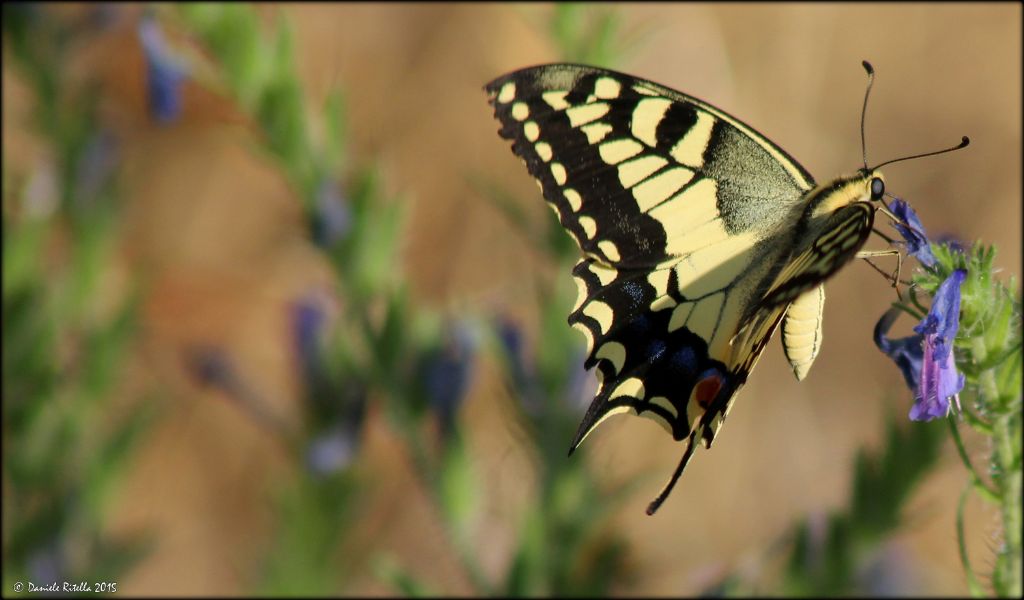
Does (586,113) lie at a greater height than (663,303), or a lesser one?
greater

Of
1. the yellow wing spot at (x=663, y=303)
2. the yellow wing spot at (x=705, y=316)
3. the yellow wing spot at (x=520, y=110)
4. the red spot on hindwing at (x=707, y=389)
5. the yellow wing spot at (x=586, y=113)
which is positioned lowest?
the red spot on hindwing at (x=707, y=389)

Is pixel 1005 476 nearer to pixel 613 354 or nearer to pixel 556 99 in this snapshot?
pixel 613 354

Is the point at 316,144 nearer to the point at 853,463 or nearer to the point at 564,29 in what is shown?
the point at 564,29

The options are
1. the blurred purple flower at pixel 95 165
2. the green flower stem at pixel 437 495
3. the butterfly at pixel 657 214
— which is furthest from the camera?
the blurred purple flower at pixel 95 165

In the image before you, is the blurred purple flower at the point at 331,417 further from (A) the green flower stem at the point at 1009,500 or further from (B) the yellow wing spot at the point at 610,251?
(A) the green flower stem at the point at 1009,500

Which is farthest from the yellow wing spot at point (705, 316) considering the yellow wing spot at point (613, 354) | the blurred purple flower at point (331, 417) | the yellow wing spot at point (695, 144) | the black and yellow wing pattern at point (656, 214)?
the blurred purple flower at point (331, 417)

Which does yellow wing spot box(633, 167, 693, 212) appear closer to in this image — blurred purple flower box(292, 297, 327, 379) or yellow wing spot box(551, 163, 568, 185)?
yellow wing spot box(551, 163, 568, 185)

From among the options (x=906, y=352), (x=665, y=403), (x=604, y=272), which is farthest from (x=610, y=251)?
(x=906, y=352)
